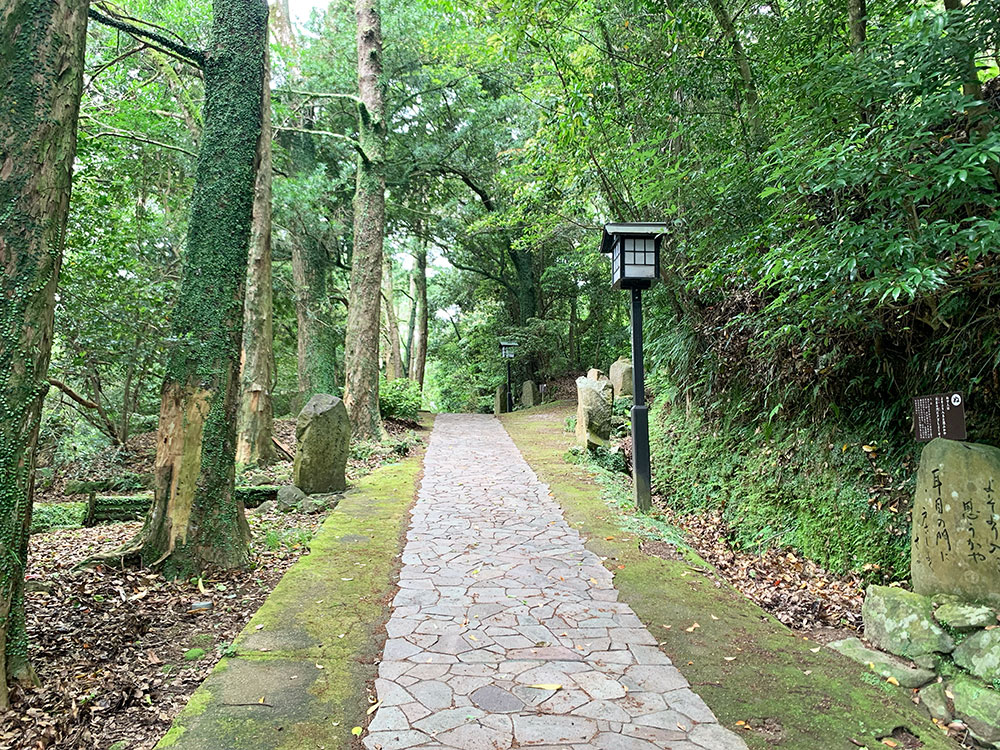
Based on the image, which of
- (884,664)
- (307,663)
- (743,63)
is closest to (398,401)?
(743,63)

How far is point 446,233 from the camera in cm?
1911

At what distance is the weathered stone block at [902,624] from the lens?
3350 millimetres

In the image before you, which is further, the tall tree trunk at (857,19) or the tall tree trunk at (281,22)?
the tall tree trunk at (281,22)

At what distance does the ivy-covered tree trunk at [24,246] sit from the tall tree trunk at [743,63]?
572 centimetres

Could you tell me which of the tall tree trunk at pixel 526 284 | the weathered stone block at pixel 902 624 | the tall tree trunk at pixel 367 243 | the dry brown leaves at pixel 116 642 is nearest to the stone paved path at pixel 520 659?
the dry brown leaves at pixel 116 642

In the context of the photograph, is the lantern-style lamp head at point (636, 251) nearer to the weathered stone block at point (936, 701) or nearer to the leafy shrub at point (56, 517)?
the weathered stone block at point (936, 701)

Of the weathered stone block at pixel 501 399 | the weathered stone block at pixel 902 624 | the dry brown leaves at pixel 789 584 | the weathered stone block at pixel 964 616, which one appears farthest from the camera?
the weathered stone block at pixel 501 399

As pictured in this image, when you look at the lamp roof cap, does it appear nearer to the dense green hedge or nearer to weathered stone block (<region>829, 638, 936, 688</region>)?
the dense green hedge

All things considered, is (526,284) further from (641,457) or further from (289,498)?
(289,498)

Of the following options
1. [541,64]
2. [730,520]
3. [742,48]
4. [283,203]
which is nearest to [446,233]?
[283,203]

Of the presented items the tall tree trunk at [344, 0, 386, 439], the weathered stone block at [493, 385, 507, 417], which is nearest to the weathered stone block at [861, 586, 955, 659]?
the tall tree trunk at [344, 0, 386, 439]

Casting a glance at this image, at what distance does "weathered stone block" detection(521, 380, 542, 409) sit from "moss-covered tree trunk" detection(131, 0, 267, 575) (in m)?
15.6

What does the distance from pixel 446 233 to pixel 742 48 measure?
43.9 ft

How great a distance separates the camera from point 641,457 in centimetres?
685
